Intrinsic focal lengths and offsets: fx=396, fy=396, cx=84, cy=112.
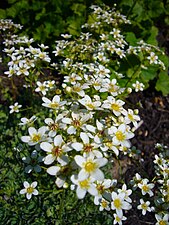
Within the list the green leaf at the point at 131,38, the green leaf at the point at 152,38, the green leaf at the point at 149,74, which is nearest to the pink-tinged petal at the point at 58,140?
the green leaf at the point at 149,74

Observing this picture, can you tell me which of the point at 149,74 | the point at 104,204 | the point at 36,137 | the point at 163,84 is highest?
the point at 36,137

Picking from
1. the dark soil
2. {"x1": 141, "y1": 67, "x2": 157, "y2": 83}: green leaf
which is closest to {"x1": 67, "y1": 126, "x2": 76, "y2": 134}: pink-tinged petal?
the dark soil

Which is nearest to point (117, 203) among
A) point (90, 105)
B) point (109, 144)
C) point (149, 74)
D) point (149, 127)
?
point (109, 144)

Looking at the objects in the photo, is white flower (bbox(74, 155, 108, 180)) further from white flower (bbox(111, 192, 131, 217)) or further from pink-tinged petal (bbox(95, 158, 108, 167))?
white flower (bbox(111, 192, 131, 217))

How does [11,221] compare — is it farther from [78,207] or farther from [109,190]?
[109,190]

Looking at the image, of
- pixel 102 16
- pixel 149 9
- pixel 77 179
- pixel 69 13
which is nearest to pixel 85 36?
pixel 102 16

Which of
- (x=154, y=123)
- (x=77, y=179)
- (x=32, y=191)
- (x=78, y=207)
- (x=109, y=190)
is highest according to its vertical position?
(x=77, y=179)

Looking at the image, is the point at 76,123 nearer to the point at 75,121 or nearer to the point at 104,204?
the point at 75,121
